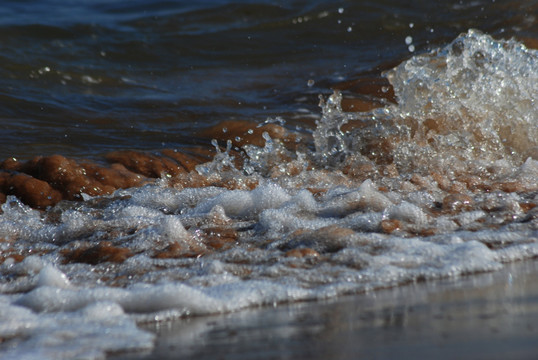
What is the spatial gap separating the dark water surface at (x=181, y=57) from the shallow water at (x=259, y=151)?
0.03m

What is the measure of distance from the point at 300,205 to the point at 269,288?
0.92 meters

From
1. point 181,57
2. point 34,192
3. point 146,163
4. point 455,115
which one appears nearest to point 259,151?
point 146,163

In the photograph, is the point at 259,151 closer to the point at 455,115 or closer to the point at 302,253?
the point at 455,115

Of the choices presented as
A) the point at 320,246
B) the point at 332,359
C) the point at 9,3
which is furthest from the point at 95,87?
the point at 332,359

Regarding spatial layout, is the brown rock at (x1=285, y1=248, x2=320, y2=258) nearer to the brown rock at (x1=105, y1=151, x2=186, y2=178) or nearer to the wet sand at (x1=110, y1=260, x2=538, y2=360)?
the wet sand at (x1=110, y1=260, x2=538, y2=360)

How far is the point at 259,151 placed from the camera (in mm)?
3863

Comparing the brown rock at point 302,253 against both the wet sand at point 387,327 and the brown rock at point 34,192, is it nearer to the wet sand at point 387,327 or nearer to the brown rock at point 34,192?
the wet sand at point 387,327

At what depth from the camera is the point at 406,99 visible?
4082mm

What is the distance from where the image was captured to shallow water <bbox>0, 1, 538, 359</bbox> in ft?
5.99

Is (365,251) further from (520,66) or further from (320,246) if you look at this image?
(520,66)

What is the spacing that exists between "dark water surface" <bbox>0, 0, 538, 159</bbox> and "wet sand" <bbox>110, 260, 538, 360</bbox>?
109 inches

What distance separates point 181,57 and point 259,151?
326 cm

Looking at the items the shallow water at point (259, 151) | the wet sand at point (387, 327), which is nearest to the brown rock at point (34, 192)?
the shallow water at point (259, 151)

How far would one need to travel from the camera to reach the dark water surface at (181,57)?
4.77m
